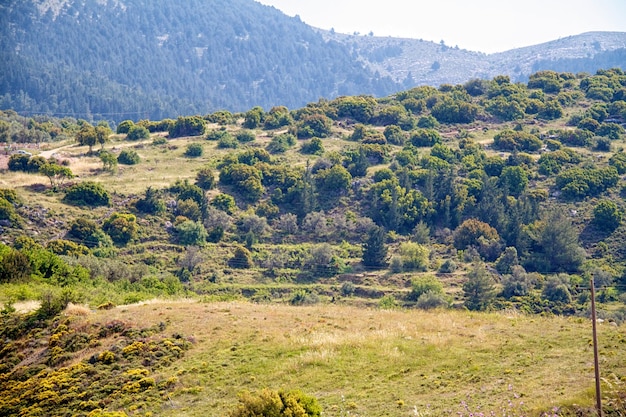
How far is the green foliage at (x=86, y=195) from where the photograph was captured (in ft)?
237

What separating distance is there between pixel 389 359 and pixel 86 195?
179 feet

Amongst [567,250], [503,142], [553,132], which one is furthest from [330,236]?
[553,132]

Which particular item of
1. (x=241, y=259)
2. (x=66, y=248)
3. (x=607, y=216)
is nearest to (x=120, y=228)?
(x=66, y=248)

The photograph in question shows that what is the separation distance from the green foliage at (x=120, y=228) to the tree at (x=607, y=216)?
2233 inches

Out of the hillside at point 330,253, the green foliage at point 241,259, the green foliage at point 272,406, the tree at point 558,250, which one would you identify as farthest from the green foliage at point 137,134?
the green foliage at point 272,406

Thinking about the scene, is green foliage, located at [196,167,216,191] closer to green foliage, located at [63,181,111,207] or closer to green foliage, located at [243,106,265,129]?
green foliage, located at [63,181,111,207]

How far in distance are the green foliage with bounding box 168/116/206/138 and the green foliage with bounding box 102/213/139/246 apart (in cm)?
3466

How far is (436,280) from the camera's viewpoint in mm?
66500

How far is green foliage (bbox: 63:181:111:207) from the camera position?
72250 mm

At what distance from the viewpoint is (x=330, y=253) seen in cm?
7262

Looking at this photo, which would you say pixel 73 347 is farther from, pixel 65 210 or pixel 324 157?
pixel 324 157

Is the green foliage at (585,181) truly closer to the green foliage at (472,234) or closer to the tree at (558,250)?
the tree at (558,250)

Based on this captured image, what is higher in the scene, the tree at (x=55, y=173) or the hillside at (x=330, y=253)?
→ the tree at (x=55, y=173)

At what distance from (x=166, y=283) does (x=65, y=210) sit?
76.3 ft
